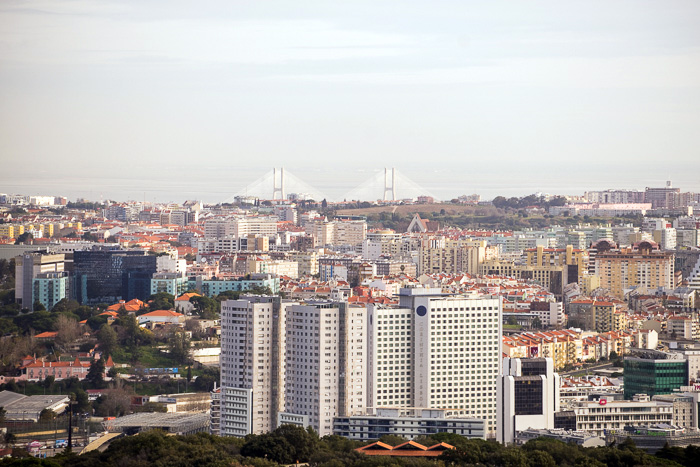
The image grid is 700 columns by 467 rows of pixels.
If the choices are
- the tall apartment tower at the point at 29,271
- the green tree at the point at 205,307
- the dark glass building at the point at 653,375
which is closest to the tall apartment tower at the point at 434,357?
the dark glass building at the point at 653,375

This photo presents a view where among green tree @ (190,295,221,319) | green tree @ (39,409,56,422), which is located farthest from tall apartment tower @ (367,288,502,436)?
green tree @ (190,295,221,319)

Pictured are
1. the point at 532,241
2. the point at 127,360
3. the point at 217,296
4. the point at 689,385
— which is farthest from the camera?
the point at 532,241

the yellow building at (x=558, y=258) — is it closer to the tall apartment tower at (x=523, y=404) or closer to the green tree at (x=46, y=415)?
the green tree at (x=46, y=415)

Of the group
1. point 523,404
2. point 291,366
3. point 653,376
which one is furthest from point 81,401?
point 653,376

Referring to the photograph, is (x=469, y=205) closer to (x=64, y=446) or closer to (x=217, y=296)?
(x=217, y=296)

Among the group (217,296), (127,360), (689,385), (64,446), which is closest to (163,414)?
(64,446)

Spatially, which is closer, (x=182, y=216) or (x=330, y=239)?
(x=330, y=239)

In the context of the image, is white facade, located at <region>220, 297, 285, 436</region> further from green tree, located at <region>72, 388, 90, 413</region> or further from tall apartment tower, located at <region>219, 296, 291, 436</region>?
green tree, located at <region>72, 388, 90, 413</region>
